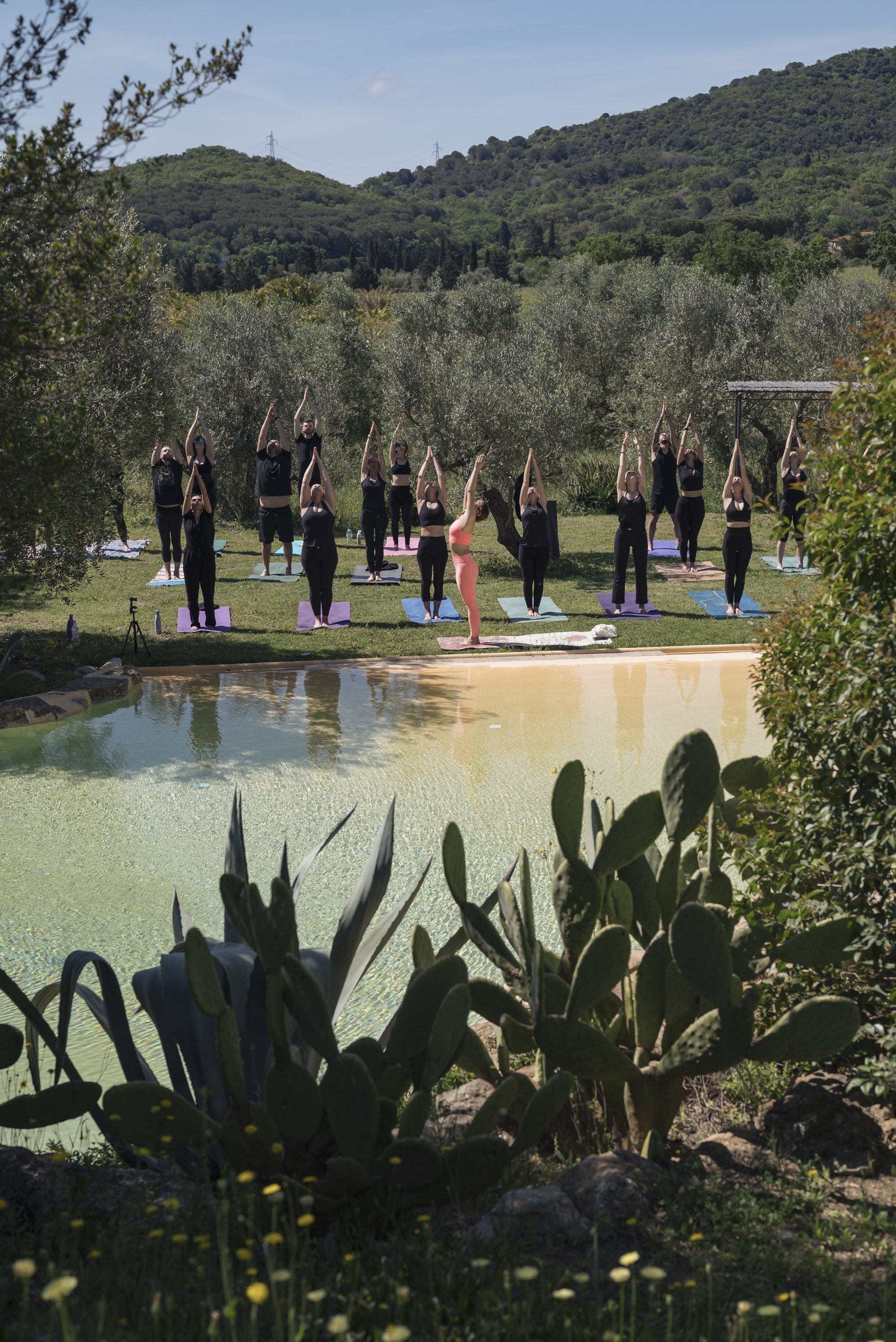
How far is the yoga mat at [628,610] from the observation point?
13492mm

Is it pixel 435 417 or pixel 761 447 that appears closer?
pixel 435 417

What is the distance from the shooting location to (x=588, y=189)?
12900cm

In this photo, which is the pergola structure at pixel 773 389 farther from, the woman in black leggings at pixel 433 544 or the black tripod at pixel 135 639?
the black tripod at pixel 135 639

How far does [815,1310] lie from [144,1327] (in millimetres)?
1409

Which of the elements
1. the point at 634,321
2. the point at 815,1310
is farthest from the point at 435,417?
the point at 815,1310

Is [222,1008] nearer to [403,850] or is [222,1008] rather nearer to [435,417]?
[403,850]

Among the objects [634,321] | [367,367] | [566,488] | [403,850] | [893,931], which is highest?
[634,321]

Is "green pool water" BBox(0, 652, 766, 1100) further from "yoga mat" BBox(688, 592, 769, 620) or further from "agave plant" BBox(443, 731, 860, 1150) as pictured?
"yoga mat" BBox(688, 592, 769, 620)

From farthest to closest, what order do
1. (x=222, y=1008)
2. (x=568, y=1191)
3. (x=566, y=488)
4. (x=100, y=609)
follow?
(x=566, y=488) → (x=100, y=609) → (x=568, y=1191) → (x=222, y=1008)

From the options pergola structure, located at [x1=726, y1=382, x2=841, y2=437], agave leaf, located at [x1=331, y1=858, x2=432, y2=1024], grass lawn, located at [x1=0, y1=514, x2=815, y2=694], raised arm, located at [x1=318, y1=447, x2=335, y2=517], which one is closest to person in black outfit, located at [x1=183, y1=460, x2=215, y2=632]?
grass lawn, located at [x1=0, y1=514, x2=815, y2=694]

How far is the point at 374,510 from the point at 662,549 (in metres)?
5.57

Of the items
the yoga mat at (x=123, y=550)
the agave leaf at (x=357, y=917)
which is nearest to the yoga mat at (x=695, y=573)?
the yoga mat at (x=123, y=550)

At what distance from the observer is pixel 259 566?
16781 millimetres

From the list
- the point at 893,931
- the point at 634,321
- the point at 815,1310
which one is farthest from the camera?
the point at 634,321
